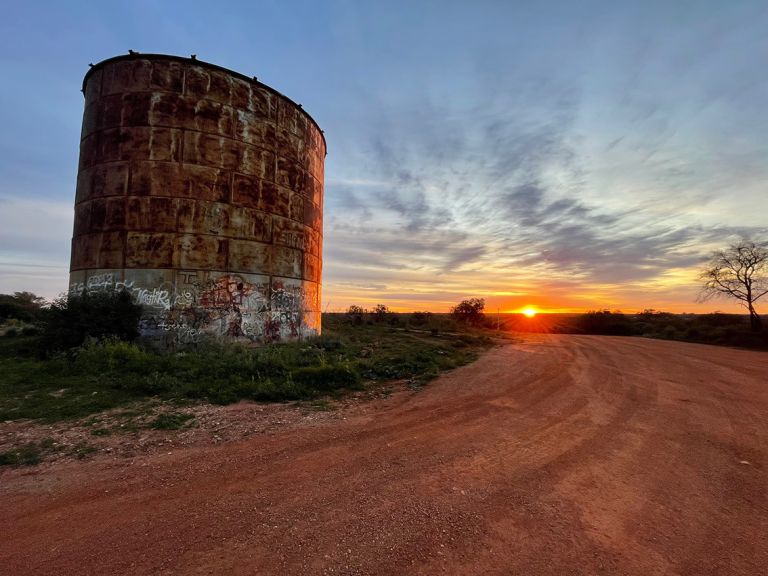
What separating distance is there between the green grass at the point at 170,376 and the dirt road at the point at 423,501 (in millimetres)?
2208

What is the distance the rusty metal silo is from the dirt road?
841cm

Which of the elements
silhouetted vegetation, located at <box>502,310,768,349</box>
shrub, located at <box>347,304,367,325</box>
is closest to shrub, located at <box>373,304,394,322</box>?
shrub, located at <box>347,304,367,325</box>

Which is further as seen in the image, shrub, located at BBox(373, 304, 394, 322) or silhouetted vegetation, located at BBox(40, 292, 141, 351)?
shrub, located at BBox(373, 304, 394, 322)

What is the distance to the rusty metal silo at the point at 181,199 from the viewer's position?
486 inches

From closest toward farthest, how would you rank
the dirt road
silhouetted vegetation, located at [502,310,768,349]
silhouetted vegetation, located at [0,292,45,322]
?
the dirt road → silhouetted vegetation, located at [502,310,768,349] → silhouetted vegetation, located at [0,292,45,322]

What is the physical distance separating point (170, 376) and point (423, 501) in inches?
287

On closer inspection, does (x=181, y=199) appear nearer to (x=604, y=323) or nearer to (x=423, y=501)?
(x=423, y=501)

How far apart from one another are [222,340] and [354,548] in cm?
1093

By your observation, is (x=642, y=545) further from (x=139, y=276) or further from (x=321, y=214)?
(x=321, y=214)

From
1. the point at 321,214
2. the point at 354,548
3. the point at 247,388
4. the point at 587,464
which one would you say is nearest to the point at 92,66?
the point at 321,214

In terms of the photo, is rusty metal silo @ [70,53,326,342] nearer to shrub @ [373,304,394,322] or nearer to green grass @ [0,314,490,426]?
green grass @ [0,314,490,426]

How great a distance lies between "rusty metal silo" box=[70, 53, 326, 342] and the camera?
40.5 ft

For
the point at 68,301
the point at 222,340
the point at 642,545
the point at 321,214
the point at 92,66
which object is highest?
the point at 92,66

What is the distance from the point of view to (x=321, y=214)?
17734mm
